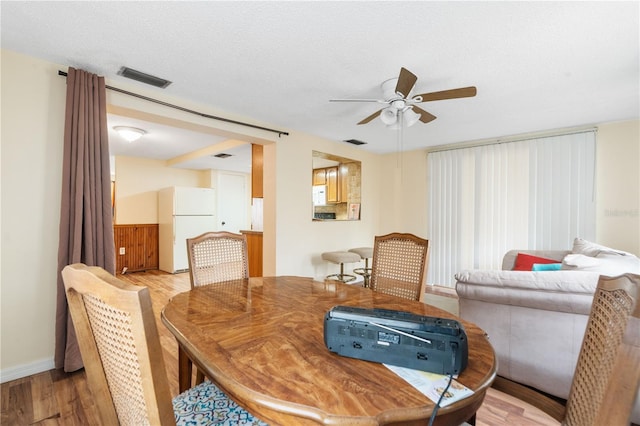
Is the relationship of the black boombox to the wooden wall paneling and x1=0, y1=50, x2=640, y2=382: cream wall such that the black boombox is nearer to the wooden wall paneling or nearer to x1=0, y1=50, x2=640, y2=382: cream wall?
x1=0, y1=50, x2=640, y2=382: cream wall

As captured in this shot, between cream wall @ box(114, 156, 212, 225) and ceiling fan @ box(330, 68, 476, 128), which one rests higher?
ceiling fan @ box(330, 68, 476, 128)

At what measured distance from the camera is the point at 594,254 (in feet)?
8.95

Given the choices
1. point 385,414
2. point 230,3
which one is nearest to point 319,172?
point 230,3

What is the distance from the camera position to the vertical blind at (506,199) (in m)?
3.70

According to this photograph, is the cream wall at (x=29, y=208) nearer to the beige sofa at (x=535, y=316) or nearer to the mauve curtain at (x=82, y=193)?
the mauve curtain at (x=82, y=193)

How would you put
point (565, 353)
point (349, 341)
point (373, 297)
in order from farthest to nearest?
point (565, 353), point (373, 297), point (349, 341)

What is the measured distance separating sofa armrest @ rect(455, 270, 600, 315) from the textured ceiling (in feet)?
4.96

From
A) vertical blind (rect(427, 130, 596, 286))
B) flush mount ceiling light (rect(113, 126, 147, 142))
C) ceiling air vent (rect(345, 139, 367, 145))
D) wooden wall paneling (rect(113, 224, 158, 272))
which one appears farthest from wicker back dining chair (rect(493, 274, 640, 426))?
wooden wall paneling (rect(113, 224, 158, 272))

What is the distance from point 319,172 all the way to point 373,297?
4576 millimetres

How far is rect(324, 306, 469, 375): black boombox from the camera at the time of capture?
31.9 inches

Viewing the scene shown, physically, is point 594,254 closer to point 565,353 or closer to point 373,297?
point 565,353

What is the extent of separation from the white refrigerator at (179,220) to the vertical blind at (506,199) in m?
4.40

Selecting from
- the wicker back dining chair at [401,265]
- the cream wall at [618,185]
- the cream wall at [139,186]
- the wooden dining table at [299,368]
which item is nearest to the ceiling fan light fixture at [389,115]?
the wicker back dining chair at [401,265]

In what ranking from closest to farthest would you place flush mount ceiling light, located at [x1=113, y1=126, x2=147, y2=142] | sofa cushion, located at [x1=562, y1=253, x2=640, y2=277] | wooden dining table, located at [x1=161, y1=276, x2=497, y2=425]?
wooden dining table, located at [x1=161, y1=276, x2=497, y2=425] < sofa cushion, located at [x1=562, y1=253, x2=640, y2=277] < flush mount ceiling light, located at [x1=113, y1=126, x2=147, y2=142]
